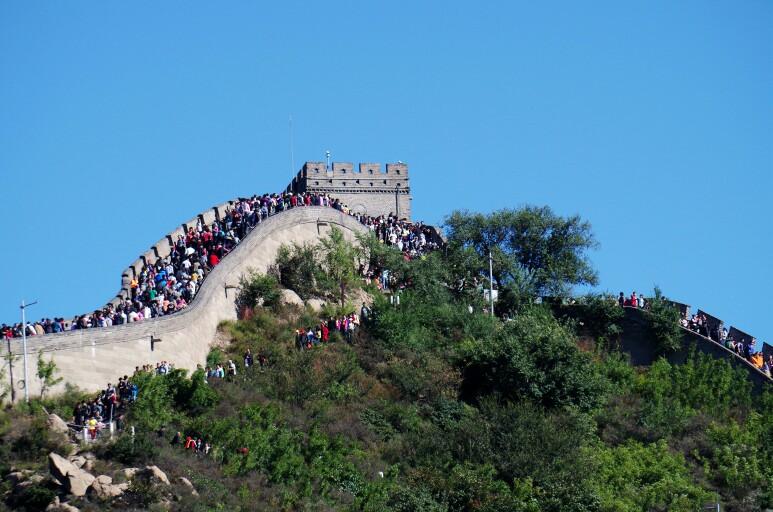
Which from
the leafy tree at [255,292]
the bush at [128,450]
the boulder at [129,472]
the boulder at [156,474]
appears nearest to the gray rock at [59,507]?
the boulder at [129,472]

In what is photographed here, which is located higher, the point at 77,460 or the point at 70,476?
the point at 77,460

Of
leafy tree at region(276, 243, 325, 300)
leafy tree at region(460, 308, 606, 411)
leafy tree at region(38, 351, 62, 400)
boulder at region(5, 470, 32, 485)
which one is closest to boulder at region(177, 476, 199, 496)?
boulder at region(5, 470, 32, 485)

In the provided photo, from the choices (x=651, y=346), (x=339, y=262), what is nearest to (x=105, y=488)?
(x=339, y=262)

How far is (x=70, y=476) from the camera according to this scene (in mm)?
51406

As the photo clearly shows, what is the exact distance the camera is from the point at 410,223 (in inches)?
3145

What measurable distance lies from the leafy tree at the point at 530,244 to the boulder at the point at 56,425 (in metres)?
23.0

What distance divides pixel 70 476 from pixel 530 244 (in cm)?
2748

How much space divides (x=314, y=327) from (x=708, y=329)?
45.0 feet

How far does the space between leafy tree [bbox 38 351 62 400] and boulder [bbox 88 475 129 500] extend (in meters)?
5.51

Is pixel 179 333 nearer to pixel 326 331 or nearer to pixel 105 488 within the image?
pixel 326 331

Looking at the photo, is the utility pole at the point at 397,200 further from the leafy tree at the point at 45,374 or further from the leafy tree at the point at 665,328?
the leafy tree at the point at 45,374

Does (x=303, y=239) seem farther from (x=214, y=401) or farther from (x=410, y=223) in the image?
(x=214, y=401)

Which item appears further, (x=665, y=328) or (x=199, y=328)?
(x=665, y=328)

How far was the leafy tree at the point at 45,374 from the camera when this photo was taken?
185 ft
